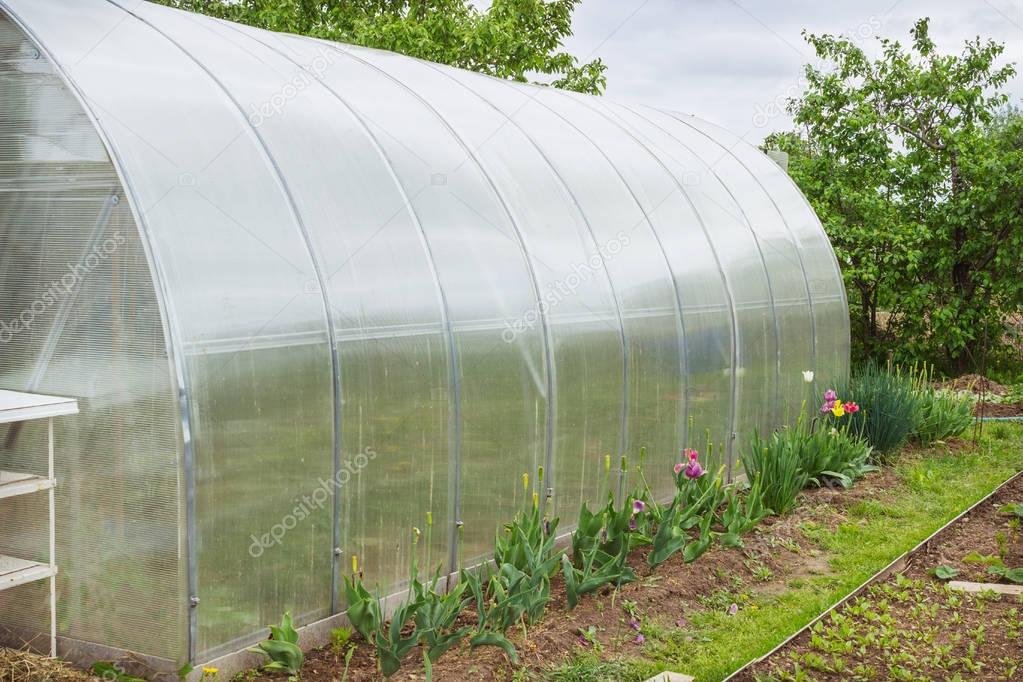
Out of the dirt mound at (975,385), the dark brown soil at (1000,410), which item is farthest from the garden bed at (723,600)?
the dirt mound at (975,385)

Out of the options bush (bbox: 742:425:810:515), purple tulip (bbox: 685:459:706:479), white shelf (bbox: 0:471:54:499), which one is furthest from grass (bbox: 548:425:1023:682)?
white shelf (bbox: 0:471:54:499)

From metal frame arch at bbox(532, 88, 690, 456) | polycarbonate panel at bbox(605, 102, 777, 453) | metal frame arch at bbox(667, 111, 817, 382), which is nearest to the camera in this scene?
metal frame arch at bbox(532, 88, 690, 456)

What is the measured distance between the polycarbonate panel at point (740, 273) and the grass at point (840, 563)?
52.8 inches

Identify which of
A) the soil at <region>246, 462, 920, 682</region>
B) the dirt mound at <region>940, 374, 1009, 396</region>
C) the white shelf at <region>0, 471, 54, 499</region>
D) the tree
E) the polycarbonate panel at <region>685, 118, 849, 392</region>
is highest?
the tree

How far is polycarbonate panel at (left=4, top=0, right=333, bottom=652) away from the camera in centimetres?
501

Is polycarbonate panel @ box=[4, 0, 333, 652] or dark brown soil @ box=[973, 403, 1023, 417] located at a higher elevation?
polycarbonate panel @ box=[4, 0, 333, 652]

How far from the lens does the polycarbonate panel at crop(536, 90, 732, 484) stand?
8891 millimetres

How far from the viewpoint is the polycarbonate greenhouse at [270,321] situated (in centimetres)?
498

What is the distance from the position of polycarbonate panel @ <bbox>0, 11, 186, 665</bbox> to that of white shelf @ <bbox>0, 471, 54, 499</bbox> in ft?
0.23

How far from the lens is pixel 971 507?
909 cm

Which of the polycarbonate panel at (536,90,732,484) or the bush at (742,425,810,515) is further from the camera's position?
the polycarbonate panel at (536,90,732,484)

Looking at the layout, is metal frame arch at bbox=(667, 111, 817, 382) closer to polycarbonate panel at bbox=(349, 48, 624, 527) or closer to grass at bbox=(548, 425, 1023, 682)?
grass at bbox=(548, 425, 1023, 682)

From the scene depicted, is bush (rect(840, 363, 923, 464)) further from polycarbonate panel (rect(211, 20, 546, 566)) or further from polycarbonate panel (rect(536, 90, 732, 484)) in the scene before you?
A: polycarbonate panel (rect(211, 20, 546, 566))

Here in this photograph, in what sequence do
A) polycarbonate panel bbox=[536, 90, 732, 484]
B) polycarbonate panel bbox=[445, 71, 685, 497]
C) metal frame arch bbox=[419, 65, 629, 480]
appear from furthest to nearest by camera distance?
polycarbonate panel bbox=[536, 90, 732, 484] → polycarbonate panel bbox=[445, 71, 685, 497] → metal frame arch bbox=[419, 65, 629, 480]
